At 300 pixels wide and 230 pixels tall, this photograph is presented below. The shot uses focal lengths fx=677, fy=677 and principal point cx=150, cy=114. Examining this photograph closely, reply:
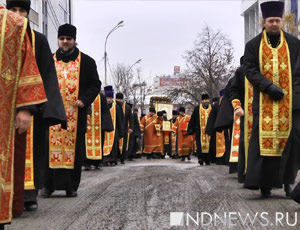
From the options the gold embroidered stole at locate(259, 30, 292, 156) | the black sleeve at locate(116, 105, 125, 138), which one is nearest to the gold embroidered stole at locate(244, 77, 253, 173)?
the gold embroidered stole at locate(259, 30, 292, 156)

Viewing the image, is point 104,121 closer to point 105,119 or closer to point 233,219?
point 105,119

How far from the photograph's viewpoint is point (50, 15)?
27938 mm

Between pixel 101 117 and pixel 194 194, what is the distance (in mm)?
7274

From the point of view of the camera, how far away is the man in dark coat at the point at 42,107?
21.2 feet

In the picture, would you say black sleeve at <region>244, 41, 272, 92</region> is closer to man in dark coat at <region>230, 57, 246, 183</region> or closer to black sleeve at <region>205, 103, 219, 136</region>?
man in dark coat at <region>230, 57, 246, 183</region>

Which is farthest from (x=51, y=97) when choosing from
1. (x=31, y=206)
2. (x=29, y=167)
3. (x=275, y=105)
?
(x=275, y=105)

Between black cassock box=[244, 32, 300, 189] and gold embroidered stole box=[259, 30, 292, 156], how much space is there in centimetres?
6

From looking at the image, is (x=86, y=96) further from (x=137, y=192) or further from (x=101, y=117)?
(x=101, y=117)

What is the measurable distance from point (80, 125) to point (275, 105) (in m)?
2.59

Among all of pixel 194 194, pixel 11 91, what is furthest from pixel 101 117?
pixel 11 91

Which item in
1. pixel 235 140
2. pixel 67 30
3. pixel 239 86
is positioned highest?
pixel 67 30

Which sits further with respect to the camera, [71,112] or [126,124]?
[126,124]

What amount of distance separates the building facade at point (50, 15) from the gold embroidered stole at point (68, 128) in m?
16.9

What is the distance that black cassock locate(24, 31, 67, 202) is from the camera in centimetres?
647
